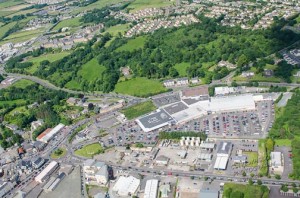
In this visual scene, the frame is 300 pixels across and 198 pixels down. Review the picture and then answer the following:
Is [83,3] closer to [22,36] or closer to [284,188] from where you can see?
[22,36]

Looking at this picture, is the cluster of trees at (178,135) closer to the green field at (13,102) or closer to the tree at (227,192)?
the tree at (227,192)

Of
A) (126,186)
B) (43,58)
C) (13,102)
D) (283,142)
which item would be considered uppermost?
(283,142)

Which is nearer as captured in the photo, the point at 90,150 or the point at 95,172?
the point at 95,172

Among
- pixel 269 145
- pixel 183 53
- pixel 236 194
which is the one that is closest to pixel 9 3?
pixel 183 53

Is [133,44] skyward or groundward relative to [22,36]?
skyward

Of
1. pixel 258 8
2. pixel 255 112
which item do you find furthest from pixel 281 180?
pixel 258 8

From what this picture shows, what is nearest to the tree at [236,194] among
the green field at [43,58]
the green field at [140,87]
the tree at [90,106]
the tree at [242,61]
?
the green field at [140,87]

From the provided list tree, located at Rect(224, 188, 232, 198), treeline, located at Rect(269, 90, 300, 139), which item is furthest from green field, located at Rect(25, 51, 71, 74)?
tree, located at Rect(224, 188, 232, 198)
